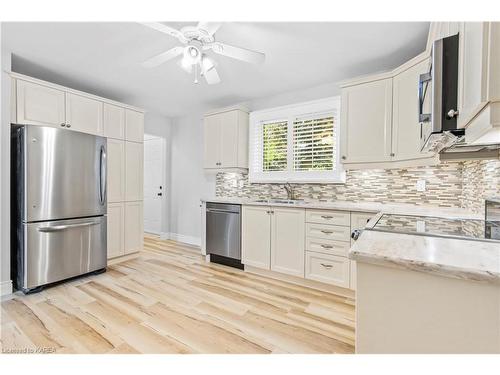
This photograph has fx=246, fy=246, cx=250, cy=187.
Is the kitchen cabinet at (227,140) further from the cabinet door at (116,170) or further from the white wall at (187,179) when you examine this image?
the cabinet door at (116,170)

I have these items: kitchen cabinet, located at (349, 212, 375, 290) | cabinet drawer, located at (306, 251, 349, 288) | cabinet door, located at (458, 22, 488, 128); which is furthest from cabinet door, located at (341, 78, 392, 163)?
cabinet door, located at (458, 22, 488, 128)

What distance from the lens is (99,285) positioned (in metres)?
2.72

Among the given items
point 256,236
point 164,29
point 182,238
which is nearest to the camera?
point 164,29

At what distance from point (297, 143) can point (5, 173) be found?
326 centimetres

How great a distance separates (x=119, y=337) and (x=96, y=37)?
2.50 meters

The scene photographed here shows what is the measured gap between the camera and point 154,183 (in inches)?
209

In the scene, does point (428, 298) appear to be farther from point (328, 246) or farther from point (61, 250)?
point (61, 250)

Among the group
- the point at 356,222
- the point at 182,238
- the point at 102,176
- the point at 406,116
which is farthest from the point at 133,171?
the point at 406,116

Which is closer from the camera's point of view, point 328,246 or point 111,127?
point 328,246

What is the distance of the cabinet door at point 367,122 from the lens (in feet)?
8.13

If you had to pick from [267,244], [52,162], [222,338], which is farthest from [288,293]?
[52,162]

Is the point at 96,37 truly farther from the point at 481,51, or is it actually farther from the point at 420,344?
the point at 420,344

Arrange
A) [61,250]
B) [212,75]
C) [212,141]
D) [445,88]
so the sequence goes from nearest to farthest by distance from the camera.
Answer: [445,88] → [212,75] → [61,250] → [212,141]

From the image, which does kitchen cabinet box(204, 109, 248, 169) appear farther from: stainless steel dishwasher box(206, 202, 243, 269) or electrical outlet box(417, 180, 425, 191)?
electrical outlet box(417, 180, 425, 191)
